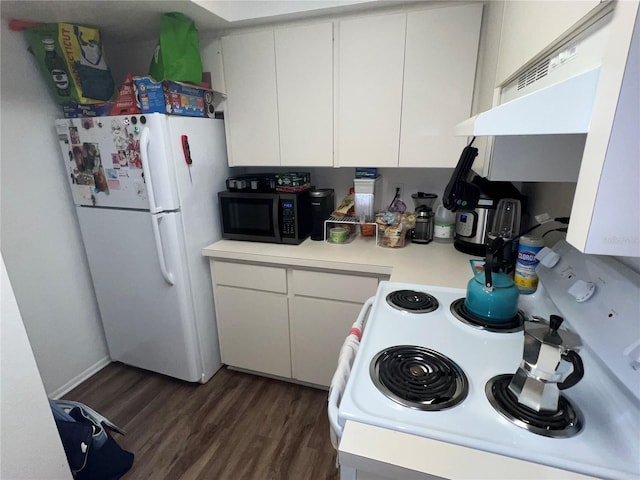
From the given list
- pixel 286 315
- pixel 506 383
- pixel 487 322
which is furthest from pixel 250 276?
pixel 506 383

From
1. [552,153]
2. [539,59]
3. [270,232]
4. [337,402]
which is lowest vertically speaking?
[337,402]

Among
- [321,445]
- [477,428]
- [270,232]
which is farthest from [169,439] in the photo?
[477,428]

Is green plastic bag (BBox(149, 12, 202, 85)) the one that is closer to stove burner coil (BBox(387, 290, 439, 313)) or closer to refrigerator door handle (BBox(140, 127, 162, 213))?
refrigerator door handle (BBox(140, 127, 162, 213))

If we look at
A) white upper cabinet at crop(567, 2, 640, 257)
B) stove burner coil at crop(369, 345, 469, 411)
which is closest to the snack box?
stove burner coil at crop(369, 345, 469, 411)

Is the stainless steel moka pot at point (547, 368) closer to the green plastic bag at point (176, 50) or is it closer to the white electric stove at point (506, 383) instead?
the white electric stove at point (506, 383)

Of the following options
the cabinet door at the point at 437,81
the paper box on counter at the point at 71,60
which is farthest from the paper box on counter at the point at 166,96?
the cabinet door at the point at 437,81

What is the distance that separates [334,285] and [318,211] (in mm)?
466

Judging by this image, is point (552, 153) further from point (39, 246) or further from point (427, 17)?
point (39, 246)

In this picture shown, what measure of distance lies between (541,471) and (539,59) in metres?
0.89

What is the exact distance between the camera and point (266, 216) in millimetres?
1840

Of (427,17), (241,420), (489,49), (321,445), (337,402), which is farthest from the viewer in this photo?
(241,420)

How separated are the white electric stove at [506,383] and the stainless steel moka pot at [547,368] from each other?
0.03 meters

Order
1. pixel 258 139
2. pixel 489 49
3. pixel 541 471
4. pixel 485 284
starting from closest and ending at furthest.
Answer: pixel 541 471 < pixel 485 284 < pixel 489 49 < pixel 258 139

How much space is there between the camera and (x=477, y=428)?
0.61m
